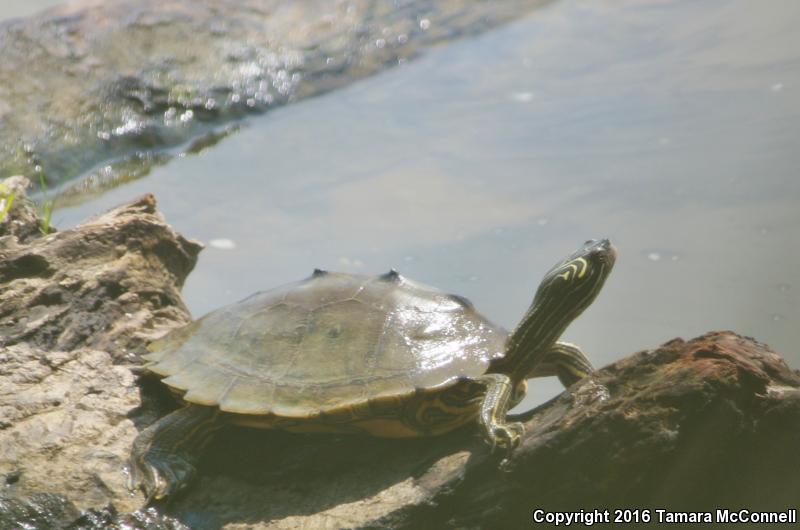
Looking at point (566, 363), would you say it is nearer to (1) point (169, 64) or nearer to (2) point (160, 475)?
(2) point (160, 475)

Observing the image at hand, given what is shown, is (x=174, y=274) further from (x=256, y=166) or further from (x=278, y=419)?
(x=256, y=166)

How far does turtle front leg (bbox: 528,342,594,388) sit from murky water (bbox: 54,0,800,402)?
168cm

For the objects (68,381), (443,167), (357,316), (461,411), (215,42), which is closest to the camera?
(461,411)

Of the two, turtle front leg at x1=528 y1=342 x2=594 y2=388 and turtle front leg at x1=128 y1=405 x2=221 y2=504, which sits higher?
turtle front leg at x1=528 y1=342 x2=594 y2=388

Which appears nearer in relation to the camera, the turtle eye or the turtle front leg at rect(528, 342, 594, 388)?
A: the turtle eye

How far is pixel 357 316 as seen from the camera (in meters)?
3.52

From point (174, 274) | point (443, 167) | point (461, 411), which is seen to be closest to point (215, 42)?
point (443, 167)

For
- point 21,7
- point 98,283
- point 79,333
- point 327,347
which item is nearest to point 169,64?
point 21,7

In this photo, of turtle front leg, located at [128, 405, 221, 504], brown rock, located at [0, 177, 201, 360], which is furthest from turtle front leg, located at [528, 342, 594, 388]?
brown rock, located at [0, 177, 201, 360]

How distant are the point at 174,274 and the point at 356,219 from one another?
227 centimetres

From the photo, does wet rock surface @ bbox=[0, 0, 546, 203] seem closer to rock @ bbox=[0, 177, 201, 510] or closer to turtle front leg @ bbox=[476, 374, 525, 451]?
rock @ bbox=[0, 177, 201, 510]

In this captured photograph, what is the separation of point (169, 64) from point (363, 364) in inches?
244

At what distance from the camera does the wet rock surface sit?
792 centimetres

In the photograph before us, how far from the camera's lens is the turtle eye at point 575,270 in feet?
10.8
